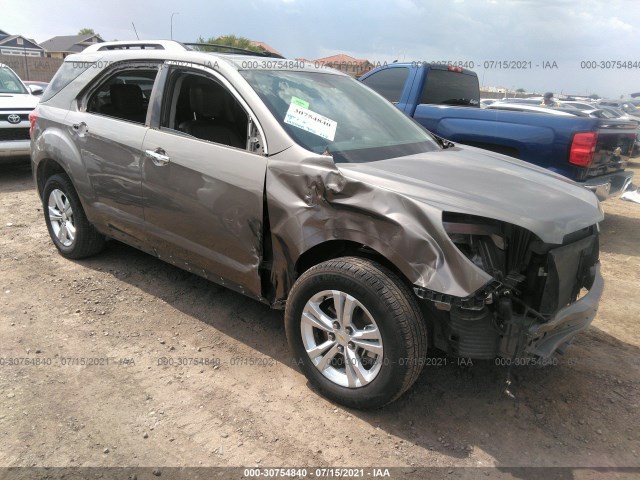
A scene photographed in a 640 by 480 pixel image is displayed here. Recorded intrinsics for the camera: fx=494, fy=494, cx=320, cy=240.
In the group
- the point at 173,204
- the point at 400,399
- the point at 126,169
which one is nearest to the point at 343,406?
the point at 400,399

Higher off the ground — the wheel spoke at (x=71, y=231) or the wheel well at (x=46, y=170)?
the wheel well at (x=46, y=170)

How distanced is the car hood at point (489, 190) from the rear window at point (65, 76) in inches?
116

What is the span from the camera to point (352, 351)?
8.97ft

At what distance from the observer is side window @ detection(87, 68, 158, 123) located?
388 centimetres

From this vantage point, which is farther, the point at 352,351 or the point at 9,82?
the point at 9,82

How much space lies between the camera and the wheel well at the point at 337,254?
2.70 metres

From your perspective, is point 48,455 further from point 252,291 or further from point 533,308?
point 533,308

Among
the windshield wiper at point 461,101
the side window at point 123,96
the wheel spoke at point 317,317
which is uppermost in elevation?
the side window at point 123,96

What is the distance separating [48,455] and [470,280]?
222 cm

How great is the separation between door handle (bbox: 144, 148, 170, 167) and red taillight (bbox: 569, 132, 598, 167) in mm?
4159

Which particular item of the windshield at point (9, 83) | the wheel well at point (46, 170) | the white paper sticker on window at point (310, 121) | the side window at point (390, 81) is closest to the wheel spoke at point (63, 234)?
the wheel well at point (46, 170)

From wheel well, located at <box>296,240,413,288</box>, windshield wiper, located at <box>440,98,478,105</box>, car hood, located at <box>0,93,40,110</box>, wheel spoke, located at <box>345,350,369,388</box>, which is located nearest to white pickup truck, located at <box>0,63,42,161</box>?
car hood, located at <box>0,93,40,110</box>

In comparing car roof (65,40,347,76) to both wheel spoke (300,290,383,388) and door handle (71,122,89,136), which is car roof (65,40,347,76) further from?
wheel spoke (300,290,383,388)

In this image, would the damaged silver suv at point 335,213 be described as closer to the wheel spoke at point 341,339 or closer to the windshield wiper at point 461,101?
A: the wheel spoke at point 341,339
